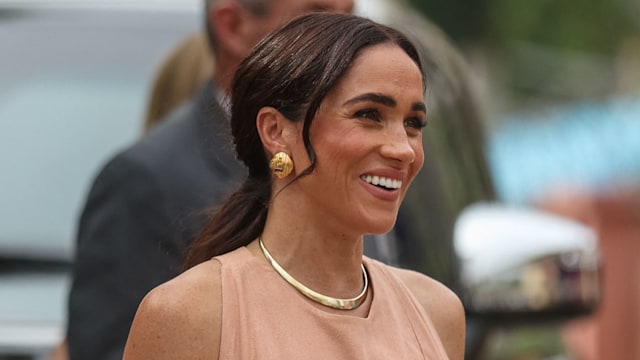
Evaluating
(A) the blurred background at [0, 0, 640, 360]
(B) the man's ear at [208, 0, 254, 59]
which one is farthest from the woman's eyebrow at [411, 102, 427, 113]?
(A) the blurred background at [0, 0, 640, 360]

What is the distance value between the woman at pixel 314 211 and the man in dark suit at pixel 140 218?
94cm

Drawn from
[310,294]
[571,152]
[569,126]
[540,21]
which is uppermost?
[310,294]

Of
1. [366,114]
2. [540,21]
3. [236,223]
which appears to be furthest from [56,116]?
[540,21]

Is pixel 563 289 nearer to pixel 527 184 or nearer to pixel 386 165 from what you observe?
pixel 386 165

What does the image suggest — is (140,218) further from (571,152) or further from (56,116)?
(571,152)

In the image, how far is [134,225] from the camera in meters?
4.54

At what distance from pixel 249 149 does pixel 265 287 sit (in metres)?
0.29

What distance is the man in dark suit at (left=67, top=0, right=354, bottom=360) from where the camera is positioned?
444cm

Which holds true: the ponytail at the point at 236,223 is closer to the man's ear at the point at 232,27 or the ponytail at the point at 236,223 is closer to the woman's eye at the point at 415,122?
the woman's eye at the point at 415,122

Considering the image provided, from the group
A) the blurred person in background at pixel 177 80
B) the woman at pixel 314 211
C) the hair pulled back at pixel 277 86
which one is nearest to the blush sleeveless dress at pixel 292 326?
the woman at pixel 314 211

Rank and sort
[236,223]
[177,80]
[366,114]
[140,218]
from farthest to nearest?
[177,80]
[140,218]
[236,223]
[366,114]

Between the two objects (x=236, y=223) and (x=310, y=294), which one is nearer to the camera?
(x=310, y=294)

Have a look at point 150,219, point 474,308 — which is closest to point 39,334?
point 150,219

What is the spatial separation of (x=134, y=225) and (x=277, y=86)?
1.28 m
